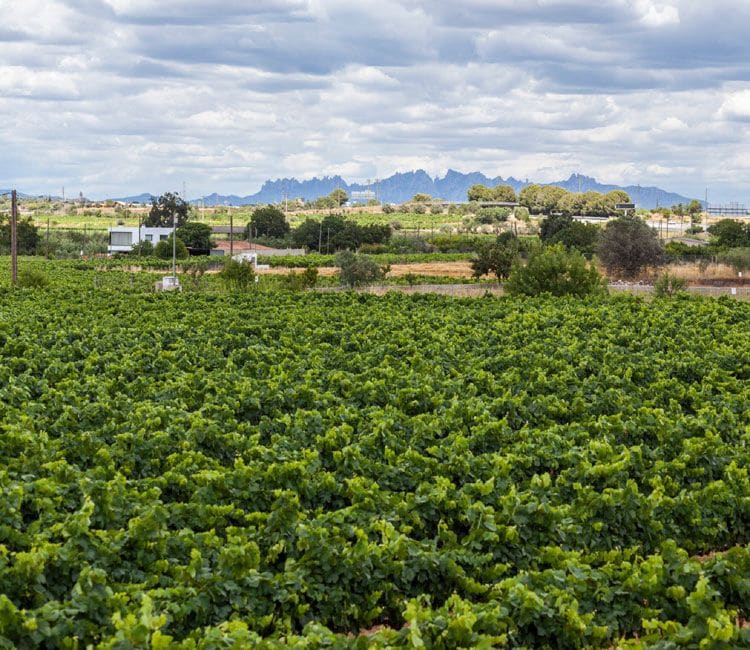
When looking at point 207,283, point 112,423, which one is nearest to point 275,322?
point 112,423

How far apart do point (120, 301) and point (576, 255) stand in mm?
22293

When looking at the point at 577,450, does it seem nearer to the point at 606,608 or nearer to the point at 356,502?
the point at 356,502

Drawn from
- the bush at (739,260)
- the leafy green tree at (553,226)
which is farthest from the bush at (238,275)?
the leafy green tree at (553,226)

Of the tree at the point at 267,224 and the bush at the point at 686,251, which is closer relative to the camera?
the bush at the point at 686,251

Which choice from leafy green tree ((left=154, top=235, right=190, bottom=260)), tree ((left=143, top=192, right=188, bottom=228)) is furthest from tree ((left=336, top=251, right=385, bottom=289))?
tree ((left=143, top=192, right=188, bottom=228))

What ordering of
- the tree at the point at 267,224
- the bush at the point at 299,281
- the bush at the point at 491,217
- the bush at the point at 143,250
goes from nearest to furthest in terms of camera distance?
1. the bush at the point at 299,281
2. the bush at the point at 143,250
3. the tree at the point at 267,224
4. the bush at the point at 491,217

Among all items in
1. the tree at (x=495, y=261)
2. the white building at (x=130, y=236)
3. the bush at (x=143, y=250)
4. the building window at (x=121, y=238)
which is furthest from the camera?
the building window at (x=121, y=238)

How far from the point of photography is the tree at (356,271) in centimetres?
6188

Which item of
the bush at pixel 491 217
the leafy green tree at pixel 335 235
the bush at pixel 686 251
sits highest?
the bush at pixel 491 217

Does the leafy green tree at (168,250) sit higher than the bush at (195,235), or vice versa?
A: the bush at (195,235)

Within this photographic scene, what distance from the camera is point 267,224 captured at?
13250cm

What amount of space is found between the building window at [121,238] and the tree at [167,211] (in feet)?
65.9

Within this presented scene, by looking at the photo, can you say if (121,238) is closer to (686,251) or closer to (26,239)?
(26,239)

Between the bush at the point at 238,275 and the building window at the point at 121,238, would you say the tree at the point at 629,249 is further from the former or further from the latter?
the building window at the point at 121,238
